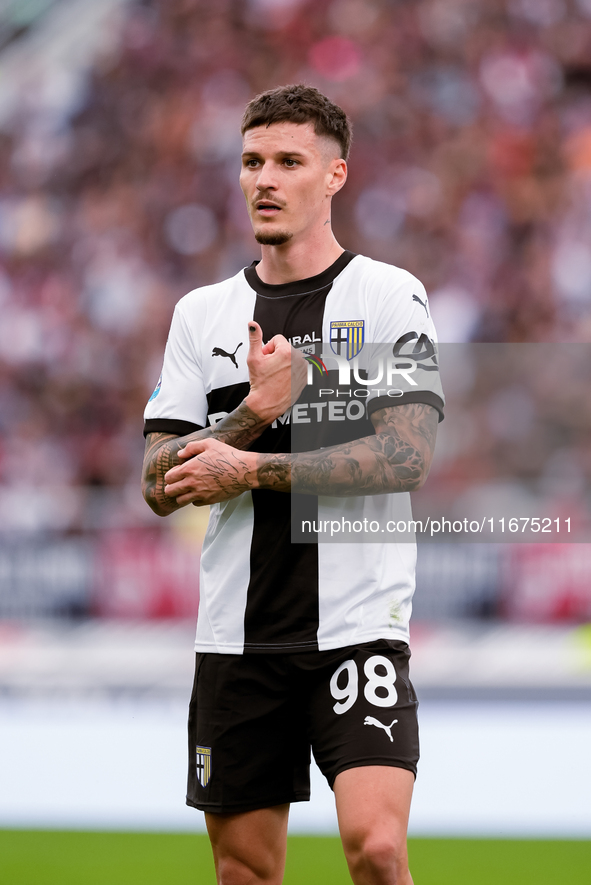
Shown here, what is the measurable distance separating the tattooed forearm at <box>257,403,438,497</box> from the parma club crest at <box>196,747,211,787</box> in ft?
2.24

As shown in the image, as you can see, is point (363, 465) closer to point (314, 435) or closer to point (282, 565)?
point (314, 435)

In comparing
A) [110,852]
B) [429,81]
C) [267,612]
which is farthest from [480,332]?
[267,612]

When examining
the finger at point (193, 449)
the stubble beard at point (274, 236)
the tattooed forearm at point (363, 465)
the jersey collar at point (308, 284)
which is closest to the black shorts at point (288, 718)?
the tattooed forearm at point (363, 465)

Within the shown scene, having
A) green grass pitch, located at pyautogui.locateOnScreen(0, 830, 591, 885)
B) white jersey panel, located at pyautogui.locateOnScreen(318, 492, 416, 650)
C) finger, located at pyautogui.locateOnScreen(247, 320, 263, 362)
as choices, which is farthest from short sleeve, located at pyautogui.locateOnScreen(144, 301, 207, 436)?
green grass pitch, located at pyautogui.locateOnScreen(0, 830, 591, 885)

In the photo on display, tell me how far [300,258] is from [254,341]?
37cm

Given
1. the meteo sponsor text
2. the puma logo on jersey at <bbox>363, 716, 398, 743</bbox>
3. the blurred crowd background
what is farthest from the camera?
the blurred crowd background

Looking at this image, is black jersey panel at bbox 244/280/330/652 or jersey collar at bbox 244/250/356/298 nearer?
black jersey panel at bbox 244/280/330/652

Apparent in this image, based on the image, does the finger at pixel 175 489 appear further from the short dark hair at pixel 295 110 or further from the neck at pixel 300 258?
the short dark hair at pixel 295 110

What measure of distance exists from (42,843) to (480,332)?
4.85 m

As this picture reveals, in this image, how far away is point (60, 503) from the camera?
6121 mm

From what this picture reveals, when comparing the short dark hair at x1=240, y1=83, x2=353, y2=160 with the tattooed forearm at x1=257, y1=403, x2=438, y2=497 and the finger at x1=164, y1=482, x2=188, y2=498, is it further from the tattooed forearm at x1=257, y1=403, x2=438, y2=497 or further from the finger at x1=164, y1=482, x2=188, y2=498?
the finger at x1=164, y1=482, x2=188, y2=498

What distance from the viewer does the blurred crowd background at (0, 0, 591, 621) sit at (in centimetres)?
743

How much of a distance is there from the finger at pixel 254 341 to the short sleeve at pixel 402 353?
0.29m

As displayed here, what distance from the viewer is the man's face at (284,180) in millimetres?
2525
